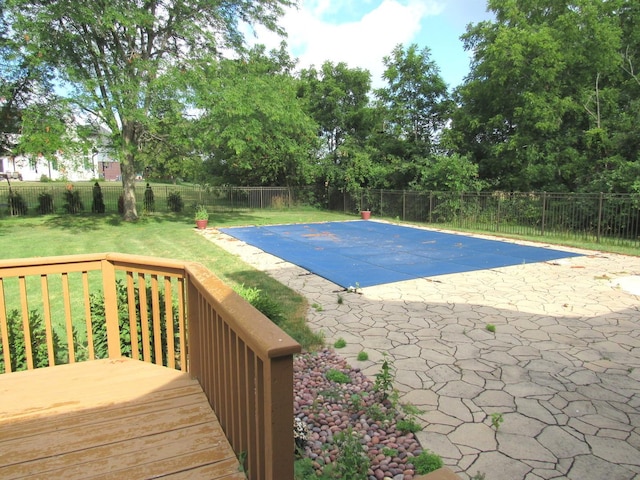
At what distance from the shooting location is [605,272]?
24.5 ft

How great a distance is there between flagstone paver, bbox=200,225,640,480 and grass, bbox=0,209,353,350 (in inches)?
13.2

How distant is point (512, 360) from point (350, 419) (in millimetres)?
1828

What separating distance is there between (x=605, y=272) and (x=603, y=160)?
32.0ft

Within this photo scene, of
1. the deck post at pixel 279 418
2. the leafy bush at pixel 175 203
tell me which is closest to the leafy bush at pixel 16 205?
the leafy bush at pixel 175 203

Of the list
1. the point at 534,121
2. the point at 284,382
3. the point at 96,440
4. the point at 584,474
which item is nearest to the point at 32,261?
the point at 96,440

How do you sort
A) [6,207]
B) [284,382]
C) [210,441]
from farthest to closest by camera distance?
[6,207]
[210,441]
[284,382]

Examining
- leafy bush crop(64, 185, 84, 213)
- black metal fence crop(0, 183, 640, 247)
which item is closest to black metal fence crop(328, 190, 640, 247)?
black metal fence crop(0, 183, 640, 247)

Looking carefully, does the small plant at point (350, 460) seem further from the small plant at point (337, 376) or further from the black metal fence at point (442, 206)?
the black metal fence at point (442, 206)

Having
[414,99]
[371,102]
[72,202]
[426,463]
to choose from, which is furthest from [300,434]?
[371,102]

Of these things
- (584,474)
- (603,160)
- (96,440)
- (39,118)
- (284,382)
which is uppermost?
(39,118)

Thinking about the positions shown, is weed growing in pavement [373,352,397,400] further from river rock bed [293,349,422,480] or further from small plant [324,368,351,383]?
small plant [324,368,351,383]

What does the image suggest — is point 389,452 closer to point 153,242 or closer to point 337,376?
point 337,376

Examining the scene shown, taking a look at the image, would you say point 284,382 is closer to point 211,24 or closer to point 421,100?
point 211,24

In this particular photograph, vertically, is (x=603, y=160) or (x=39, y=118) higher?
(x=39, y=118)
